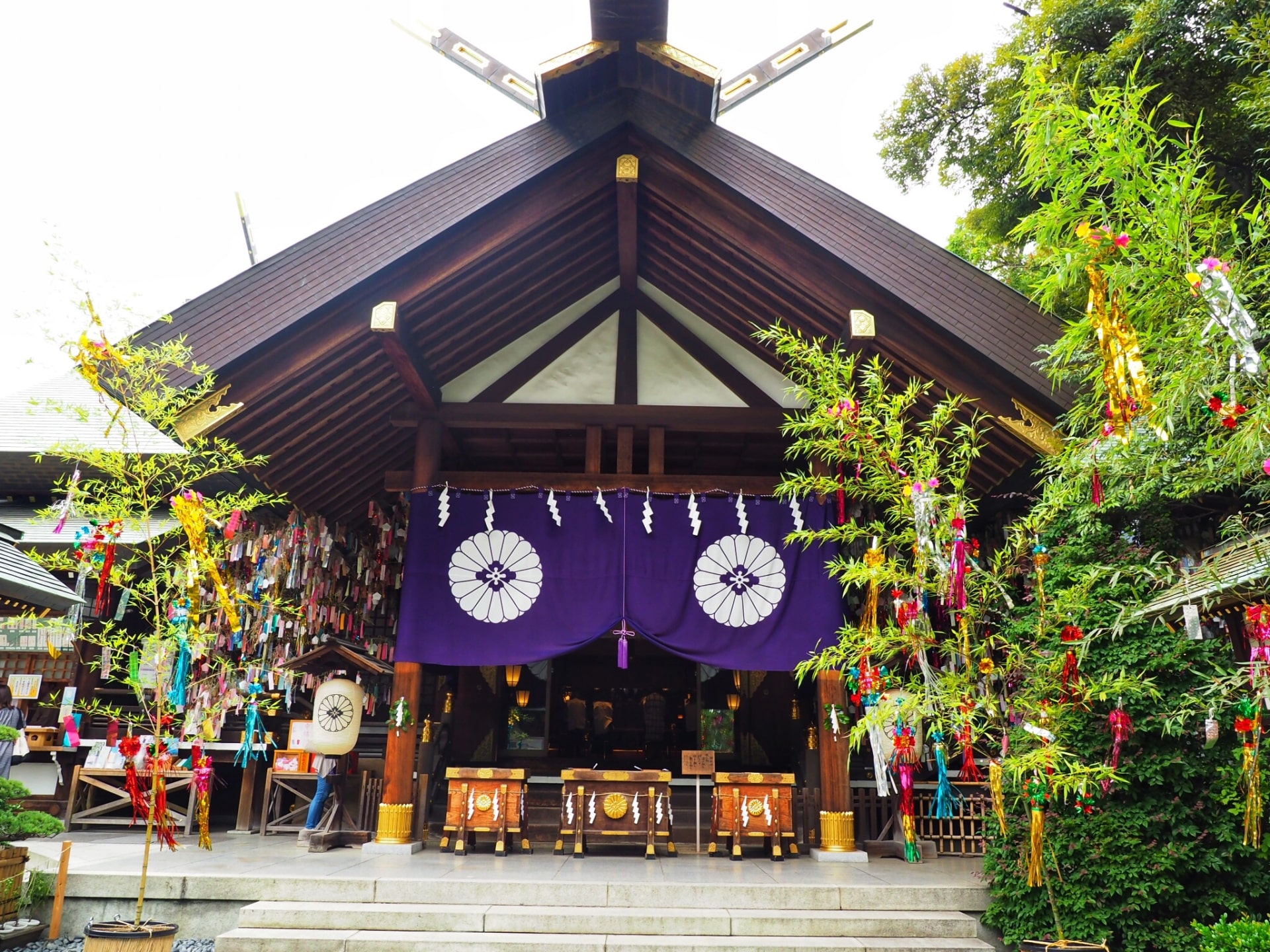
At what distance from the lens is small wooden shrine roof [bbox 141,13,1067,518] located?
21.3 ft

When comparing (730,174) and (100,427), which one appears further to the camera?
(100,427)

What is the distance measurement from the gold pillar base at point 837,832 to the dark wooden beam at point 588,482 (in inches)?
118

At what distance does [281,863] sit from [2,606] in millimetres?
2769

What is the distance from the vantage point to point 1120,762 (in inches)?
196

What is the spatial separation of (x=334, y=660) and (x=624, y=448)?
346cm

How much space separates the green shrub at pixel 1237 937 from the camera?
12.8ft

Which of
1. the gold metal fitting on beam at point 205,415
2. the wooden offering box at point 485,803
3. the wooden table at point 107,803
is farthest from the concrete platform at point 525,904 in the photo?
the gold metal fitting on beam at point 205,415

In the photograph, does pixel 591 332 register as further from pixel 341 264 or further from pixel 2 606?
pixel 2 606

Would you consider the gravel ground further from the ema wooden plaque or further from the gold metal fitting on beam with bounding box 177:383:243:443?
the ema wooden plaque

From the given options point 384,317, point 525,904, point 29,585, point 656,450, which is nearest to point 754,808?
point 525,904

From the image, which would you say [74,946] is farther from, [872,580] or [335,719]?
[872,580]

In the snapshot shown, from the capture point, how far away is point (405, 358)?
7062 mm

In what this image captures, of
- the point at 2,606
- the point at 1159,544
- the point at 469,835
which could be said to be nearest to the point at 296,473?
the point at 2,606

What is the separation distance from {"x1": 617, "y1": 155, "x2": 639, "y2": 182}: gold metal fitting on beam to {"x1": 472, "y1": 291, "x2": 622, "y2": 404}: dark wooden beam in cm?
166
